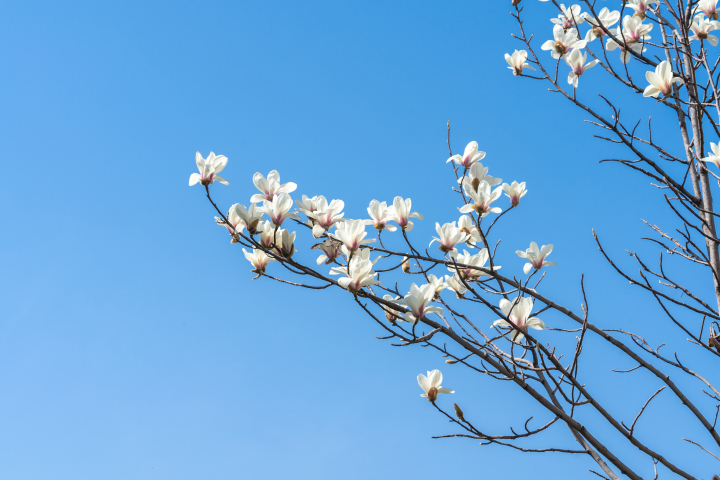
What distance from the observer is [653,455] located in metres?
1.99

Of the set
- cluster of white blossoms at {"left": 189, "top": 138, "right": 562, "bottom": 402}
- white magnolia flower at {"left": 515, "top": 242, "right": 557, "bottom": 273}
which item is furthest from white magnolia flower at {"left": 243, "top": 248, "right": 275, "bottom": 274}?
white magnolia flower at {"left": 515, "top": 242, "right": 557, "bottom": 273}

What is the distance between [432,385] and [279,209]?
3.05 ft

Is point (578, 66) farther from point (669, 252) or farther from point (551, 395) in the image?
point (551, 395)

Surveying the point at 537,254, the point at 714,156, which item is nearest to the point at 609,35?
the point at 714,156

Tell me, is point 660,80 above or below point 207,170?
above

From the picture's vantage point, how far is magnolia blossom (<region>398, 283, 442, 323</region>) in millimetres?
1871

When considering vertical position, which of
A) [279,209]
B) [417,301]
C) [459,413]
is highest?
[279,209]

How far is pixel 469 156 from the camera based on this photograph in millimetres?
2279

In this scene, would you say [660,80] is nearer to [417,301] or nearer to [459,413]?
[417,301]

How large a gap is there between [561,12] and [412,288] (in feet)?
6.74

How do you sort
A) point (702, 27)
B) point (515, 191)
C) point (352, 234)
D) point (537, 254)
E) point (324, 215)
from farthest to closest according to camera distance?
point (702, 27)
point (537, 254)
point (515, 191)
point (324, 215)
point (352, 234)

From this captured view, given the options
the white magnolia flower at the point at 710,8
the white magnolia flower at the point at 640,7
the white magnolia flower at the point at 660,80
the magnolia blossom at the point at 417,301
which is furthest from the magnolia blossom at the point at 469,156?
the white magnolia flower at the point at 710,8

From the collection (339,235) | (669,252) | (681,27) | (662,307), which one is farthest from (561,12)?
(339,235)

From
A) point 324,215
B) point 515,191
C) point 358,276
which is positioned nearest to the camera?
point 358,276
